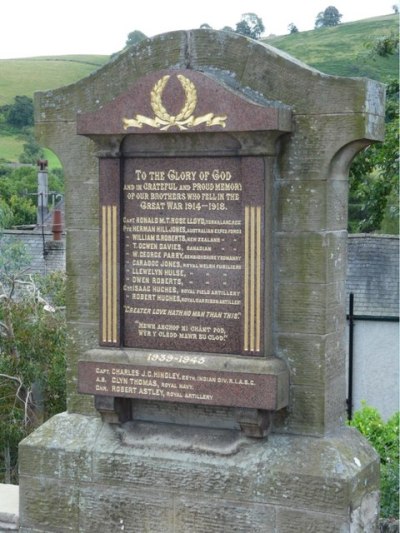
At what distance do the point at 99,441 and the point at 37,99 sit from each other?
2.85 meters

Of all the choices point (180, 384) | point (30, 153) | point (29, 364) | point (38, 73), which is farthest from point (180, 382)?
point (38, 73)

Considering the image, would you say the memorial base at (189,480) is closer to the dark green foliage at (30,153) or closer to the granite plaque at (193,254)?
the granite plaque at (193,254)

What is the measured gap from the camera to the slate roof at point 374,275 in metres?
21.9

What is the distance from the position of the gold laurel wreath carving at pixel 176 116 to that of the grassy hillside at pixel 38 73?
355ft

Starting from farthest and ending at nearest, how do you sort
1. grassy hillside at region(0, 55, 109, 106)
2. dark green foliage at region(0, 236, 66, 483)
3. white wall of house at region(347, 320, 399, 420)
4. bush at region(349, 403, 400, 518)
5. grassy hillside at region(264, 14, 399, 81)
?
grassy hillside at region(0, 55, 109, 106) < grassy hillside at region(264, 14, 399, 81) < white wall of house at region(347, 320, 399, 420) < dark green foliage at region(0, 236, 66, 483) < bush at region(349, 403, 400, 518)

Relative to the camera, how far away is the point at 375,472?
25.7 feet

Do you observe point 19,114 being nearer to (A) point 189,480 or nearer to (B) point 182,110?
(B) point 182,110

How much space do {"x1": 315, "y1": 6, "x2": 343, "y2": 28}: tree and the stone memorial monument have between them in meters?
129

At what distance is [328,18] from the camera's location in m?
135

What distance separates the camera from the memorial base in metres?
7.38

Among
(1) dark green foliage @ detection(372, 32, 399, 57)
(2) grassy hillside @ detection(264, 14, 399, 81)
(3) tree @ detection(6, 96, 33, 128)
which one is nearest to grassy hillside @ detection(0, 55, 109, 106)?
(3) tree @ detection(6, 96, 33, 128)

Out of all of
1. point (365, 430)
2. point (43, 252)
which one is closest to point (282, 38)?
point (43, 252)

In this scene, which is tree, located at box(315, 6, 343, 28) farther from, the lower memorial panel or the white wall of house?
the lower memorial panel

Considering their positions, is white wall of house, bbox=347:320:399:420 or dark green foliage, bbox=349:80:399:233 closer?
dark green foliage, bbox=349:80:399:233
